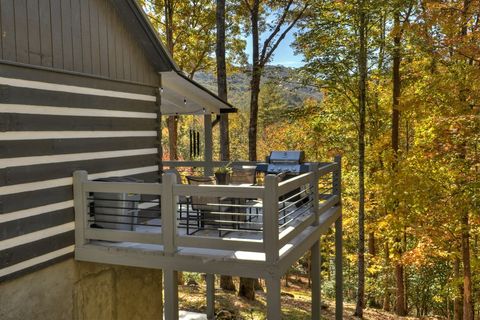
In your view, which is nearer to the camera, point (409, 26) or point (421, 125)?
point (409, 26)

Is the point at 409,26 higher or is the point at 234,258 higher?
the point at 409,26

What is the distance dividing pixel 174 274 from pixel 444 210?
9.62m

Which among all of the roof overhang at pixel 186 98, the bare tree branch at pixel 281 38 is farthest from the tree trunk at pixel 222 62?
the bare tree branch at pixel 281 38

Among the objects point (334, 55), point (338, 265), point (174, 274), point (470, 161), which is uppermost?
point (334, 55)

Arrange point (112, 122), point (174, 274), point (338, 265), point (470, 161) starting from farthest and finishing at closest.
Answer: point (470, 161) < point (338, 265) < point (112, 122) < point (174, 274)

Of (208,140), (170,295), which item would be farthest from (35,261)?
(208,140)

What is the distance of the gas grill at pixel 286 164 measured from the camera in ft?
27.7

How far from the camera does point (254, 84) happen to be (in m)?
13.6

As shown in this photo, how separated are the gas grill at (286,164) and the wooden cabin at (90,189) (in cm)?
169

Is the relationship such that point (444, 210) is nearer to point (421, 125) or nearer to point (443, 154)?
point (443, 154)

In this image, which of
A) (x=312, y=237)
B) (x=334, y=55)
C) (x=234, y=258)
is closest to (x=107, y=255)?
(x=234, y=258)

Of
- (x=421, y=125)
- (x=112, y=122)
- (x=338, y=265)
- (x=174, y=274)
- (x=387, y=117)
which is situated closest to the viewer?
(x=174, y=274)

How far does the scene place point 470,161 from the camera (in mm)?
10992

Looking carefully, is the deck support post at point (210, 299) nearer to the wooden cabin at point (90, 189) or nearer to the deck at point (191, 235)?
the wooden cabin at point (90, 189)
